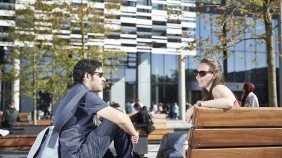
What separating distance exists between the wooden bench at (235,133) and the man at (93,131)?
2.28 feet

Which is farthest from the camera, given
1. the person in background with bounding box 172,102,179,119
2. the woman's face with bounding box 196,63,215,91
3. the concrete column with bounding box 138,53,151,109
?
the concrete column with bounding box 138,53,151,109

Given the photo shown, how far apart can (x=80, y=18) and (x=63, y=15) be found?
87cm

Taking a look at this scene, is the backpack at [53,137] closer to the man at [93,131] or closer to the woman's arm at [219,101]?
the man at [93,131]

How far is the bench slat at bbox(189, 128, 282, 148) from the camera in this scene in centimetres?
301

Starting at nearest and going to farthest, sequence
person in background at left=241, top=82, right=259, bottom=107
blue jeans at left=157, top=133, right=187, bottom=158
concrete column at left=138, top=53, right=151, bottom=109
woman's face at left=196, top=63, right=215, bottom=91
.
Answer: woman's face at left=196, top=63, right=215, bottom=91, blue jeans at left=157, top=133, right=187, bottom=158, person in background at left=241, top=82, right=259, bottom=107, concrete column at left=138, top=53, right=151, bottom=109

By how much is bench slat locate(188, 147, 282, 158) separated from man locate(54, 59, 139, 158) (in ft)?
2.39

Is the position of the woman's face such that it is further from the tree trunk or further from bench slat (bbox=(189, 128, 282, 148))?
the tree trunk

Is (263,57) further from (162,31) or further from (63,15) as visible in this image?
(63,15)

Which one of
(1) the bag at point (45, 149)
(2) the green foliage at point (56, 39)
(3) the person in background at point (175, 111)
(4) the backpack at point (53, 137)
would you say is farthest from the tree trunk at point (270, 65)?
(3) the person in background at point (175, 111)

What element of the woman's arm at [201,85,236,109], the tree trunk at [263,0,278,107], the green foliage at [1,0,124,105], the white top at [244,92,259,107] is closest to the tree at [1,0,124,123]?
the green foliage at [1,0,124,105]

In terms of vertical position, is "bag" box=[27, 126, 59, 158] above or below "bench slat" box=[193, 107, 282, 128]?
below

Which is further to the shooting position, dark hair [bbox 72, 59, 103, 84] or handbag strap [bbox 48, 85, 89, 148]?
dark hair [bbox 72, 59, 103, 84]

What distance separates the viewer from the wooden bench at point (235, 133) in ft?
9.83

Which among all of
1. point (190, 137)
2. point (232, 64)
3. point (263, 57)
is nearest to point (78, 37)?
point (190, 137)
